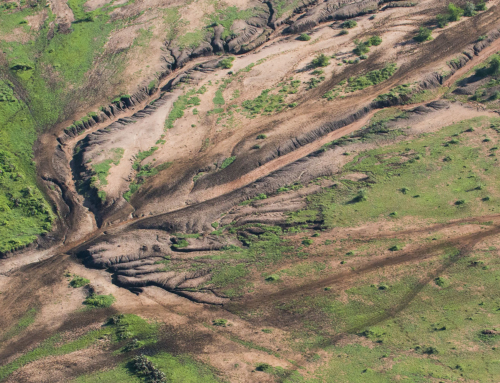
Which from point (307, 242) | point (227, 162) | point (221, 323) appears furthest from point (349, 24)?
point (221, 323)

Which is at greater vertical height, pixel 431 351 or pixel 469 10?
pixel 469 10

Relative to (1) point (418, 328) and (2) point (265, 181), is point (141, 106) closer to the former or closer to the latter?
(2) point (265, 181)

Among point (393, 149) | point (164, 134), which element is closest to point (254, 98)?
point (164, 134)

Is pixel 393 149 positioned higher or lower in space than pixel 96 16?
lower

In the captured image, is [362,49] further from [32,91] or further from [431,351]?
[32,91]

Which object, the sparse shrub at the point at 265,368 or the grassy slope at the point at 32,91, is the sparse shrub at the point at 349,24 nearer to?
the grassy slope at the point at 32,91

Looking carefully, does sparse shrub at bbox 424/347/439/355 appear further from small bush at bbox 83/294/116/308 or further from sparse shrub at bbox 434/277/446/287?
small bush at bbox 83/294/116/308

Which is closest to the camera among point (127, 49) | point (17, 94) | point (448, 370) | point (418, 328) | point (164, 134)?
point (448, 370)
